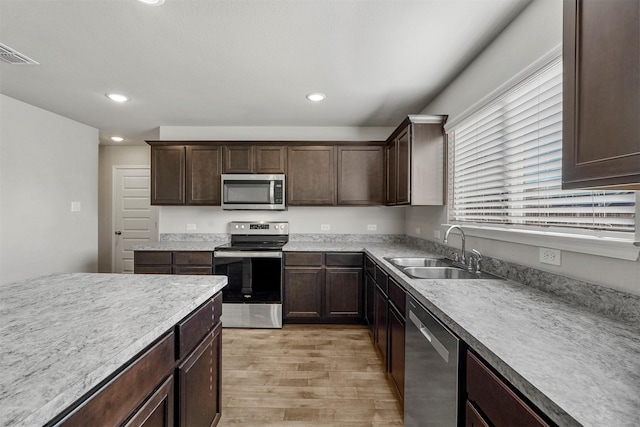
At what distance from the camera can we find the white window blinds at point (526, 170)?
129 cm

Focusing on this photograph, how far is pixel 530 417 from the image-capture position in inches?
28.5

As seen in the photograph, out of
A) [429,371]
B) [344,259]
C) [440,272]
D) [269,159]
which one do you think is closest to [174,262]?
[269,159]

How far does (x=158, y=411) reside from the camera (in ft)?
3.47

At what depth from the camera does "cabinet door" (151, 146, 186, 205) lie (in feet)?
12.3

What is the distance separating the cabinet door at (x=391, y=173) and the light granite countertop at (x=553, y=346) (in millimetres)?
1829

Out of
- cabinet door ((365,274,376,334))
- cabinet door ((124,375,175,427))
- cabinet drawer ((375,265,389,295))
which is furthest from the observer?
cabinet door ((365,274,376,334))

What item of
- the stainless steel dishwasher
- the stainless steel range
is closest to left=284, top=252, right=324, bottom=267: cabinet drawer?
the stainless steel range

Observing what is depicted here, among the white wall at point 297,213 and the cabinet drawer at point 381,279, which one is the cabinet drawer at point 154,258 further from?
the cabinet drawer at point 381,279

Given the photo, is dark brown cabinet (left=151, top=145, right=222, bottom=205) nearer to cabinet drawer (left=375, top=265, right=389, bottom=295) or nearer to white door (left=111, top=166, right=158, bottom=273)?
white door (left=111, top=166, right=158, bottom=273)

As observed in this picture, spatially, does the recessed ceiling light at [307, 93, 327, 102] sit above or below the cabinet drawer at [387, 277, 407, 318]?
above

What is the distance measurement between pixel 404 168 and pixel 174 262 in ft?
8.85

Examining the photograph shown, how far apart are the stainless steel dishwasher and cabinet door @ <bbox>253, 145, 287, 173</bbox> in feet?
8.28

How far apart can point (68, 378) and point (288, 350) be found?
2.30 meters

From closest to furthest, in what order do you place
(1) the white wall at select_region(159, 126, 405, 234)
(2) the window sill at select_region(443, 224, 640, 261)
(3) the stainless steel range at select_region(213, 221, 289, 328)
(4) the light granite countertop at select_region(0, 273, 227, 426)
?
(4) the light granite countertop at select_region(0, 273, 227, 426), (2) the window sill at select_region(443, 224, 640, 261), (3) the stainless steel range at select_region(213, 221, 289, 328), (1) the white wall at select_region(159, 126, 405, 234)
